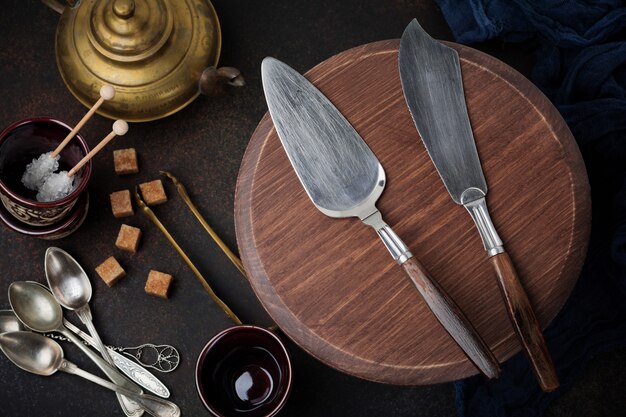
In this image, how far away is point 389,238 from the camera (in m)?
0.86

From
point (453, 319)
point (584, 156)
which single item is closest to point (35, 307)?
point (453, 319)

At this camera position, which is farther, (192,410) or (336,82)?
(192,410)

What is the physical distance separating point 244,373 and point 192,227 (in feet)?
0.91

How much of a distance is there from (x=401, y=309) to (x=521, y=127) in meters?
0.30

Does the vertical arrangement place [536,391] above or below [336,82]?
below

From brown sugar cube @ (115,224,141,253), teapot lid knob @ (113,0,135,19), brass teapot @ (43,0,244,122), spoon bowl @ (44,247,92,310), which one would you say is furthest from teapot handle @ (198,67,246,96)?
spoon bowl @ (44,247,92,310)

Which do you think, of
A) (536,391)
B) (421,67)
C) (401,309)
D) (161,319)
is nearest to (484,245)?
(401,309)

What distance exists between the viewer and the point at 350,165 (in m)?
0.88

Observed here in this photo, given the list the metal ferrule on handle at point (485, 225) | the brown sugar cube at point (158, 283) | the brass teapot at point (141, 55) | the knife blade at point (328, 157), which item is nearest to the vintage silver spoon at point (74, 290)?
the brown sugar cube at point (158, 283)

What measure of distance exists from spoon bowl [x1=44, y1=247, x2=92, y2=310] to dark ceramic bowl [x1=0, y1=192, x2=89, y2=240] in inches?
1.5

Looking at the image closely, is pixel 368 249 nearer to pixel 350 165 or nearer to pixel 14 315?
pixel 350 165

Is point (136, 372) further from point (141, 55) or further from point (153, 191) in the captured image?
point (141, 55)

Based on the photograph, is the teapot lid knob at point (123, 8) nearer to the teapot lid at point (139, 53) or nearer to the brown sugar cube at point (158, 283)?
the teapot lid at point (139, 53)

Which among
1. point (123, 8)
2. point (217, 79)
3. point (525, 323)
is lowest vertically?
point (525, 323)
